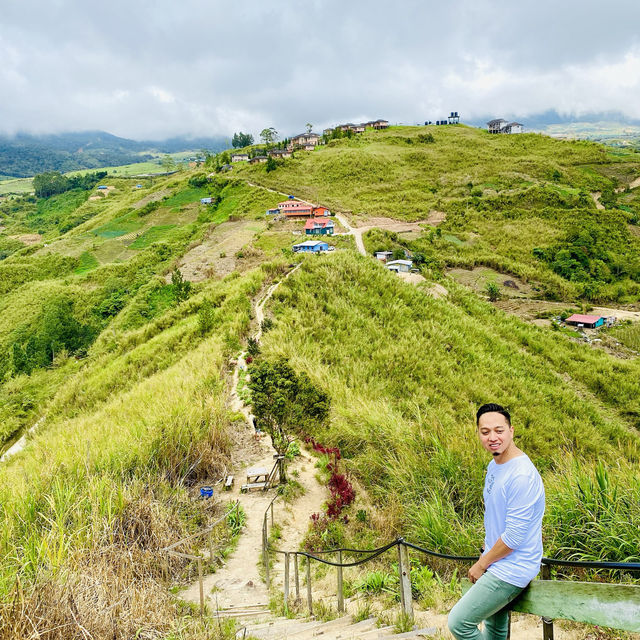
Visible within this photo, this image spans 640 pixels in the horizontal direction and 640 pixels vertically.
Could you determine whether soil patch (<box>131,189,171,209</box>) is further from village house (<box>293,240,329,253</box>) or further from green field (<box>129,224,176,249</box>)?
village house (<box>293,240,329,253</box>)

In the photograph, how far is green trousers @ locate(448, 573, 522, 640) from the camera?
2262 mm

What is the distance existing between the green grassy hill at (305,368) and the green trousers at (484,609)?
75.2 inches

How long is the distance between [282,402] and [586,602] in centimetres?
685

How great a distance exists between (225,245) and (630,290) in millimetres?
37985

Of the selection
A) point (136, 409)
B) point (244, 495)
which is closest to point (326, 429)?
point (244, 495)

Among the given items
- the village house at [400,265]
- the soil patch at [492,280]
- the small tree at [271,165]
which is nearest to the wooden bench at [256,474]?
the village house at [400,265]

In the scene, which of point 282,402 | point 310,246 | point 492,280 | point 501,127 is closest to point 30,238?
point 310,246

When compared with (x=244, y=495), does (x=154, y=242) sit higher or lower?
higher

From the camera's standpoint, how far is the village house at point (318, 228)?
3709 centimetres

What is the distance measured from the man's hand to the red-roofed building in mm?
31528

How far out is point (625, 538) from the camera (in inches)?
141

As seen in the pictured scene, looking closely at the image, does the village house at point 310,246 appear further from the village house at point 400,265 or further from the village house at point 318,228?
the village house at point 318,228

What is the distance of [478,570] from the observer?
94.0 inches

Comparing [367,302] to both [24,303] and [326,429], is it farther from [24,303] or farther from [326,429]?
[24,303]
